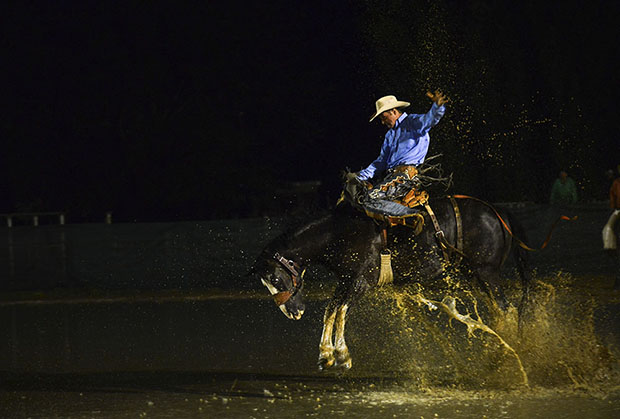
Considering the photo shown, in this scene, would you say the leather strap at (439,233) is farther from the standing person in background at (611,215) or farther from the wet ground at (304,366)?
the standing person in background at (611,215)

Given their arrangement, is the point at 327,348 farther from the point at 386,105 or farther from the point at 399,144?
the point at 386,105

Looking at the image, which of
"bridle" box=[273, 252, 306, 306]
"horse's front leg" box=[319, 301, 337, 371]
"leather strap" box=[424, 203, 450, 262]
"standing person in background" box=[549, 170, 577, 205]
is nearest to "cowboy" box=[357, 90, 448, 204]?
"leather strap" box=[424, 203, 450, 262]

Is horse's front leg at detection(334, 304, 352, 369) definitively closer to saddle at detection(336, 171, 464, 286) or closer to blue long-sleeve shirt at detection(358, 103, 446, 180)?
saddle at detection(336, 171, 464, 286)

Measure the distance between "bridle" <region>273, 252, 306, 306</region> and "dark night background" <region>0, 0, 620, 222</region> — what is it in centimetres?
1226

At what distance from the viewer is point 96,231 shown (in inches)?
609

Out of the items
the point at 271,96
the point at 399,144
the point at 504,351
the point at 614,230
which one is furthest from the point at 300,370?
the point at 271,96

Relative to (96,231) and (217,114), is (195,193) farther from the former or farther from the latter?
(96,231)

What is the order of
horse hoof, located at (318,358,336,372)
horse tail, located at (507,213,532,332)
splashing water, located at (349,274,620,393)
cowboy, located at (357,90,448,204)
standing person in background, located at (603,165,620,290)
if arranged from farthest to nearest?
1. standing person in background, located at (603,165,620,290)
2. horse tail, located at (507,213,532,332)
3. cowboy, located at (357,90,448,204)
4. horse hoof, located at (318,358,336,372)
5. splashing water, located at (349,274,620,393)

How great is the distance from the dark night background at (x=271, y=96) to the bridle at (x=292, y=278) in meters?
12.3

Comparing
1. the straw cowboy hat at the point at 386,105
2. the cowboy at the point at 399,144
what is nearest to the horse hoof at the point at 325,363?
the cowboy at the point at 399,144

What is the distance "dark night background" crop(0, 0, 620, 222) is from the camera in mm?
20594

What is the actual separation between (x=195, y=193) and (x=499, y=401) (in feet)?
79.9

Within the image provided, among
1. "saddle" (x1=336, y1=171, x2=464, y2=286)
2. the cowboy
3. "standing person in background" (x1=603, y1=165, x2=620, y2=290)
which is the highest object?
the cowboy

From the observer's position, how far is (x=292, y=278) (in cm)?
770
